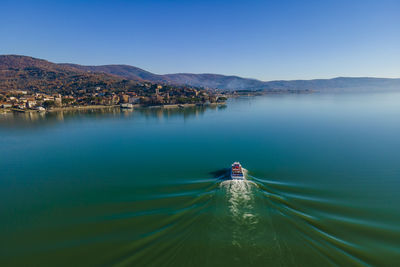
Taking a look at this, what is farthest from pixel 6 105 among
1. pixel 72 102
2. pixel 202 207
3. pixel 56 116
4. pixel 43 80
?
pixel 202 207

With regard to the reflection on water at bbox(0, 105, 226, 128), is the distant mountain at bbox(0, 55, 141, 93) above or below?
above

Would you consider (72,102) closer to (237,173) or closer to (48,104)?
(48,104)

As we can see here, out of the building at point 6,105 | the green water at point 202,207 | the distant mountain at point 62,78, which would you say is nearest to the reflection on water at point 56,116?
the building at point 6,105

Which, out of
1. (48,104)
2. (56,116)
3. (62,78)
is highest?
(62,78)

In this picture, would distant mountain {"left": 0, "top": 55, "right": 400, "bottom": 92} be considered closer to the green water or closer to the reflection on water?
the reflection on water

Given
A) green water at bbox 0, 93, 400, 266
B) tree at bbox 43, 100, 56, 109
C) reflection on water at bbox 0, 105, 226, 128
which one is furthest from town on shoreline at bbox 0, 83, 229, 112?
green water at bbox 0, 93, 400, 266

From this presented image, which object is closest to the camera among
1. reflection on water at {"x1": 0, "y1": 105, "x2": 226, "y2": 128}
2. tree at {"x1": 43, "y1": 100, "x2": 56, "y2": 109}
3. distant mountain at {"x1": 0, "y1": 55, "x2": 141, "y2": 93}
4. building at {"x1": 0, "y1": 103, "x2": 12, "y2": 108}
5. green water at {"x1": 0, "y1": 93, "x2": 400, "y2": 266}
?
green water at {"x1": 0, "y1": 93, "x2": 400, "y2": 266}

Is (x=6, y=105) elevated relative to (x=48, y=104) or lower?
lower

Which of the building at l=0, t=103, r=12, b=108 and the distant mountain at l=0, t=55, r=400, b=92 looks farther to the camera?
the distant mountain at l=0, t=55, r=400, b=92

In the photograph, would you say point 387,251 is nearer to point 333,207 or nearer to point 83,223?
point 333,207
